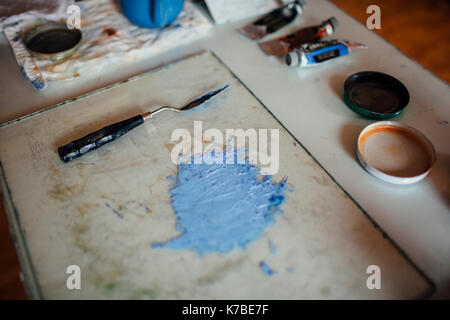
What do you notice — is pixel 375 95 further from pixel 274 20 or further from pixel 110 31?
pixel 110 31

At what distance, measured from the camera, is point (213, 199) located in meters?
0.62

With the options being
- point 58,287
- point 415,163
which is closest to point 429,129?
point 415,163

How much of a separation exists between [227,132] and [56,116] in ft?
1.34

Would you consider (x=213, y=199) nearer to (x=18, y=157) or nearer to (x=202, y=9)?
(x=18, y=157)

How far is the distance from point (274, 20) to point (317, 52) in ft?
0.75

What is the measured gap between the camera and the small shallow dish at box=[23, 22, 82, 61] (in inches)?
33.9

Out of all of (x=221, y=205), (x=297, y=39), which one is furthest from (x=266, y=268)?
(x=297, y=39)

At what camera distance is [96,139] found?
67 cm

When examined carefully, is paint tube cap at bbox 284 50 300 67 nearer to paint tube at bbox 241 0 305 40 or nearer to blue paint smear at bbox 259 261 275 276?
paint tube at bbox 241 0 305 40

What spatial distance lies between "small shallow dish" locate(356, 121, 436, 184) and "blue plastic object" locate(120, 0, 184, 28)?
64cm

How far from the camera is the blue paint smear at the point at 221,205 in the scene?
565 mm

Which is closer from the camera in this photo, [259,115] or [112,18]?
[259,115]

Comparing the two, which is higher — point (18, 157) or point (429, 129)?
point (18, 157)
